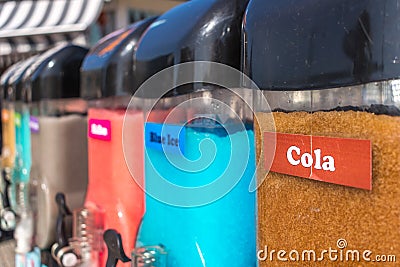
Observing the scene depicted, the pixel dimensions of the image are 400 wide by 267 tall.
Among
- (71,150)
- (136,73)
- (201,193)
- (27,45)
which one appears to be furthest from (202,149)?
(27,45)

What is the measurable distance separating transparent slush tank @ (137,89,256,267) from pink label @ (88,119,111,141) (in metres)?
0.31

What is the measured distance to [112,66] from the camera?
1.15 metres

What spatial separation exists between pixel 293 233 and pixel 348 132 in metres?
0.16

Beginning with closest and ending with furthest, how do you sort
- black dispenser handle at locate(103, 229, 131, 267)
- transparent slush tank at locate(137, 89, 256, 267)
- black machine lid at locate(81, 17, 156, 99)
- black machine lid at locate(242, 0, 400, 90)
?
black machine lid at locate(242, 0, 400, 90)
transparent slush tank at locate(137, 89, 256, 267)
black dispenser handle at locate(103, 229, 131, 267)
black machine lid at locate(81, 17, 156, 99)

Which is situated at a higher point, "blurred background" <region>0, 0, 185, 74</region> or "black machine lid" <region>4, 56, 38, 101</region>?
"blurred background" <region>0, 0, 185, 74</region>

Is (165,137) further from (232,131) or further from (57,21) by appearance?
(57,21)

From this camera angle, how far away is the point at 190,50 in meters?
0.83

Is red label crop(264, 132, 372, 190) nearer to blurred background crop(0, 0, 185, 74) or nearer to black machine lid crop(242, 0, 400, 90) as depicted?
black machine lid crop(242, 0, 400, 90)

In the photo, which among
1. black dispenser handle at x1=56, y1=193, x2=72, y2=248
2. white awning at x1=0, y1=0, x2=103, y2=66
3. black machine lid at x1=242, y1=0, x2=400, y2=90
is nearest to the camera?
black machine lid at x1=242, y1=0, x2=400, y2=90

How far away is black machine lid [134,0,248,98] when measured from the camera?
2.68 ft

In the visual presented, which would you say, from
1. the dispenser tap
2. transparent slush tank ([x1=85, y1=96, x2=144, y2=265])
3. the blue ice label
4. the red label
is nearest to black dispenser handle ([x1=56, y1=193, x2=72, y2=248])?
the dispenser tap

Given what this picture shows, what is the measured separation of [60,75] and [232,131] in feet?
2.80

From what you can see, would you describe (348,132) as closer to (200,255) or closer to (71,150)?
(200,255)
